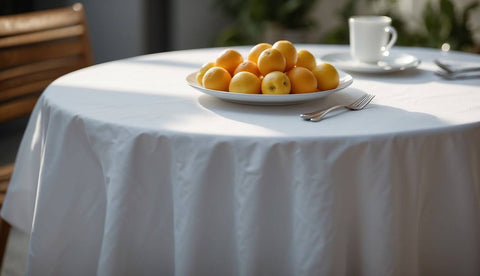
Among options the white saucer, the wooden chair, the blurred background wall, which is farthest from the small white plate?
the blurred background wall

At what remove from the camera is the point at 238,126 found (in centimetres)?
110

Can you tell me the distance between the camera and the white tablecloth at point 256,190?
104cm

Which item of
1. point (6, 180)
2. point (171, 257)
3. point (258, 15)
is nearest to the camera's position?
point (171, 257)

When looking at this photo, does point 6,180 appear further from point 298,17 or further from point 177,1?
point 298,17

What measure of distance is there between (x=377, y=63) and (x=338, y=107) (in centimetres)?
53

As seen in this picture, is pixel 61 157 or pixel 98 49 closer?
pixel 61 157

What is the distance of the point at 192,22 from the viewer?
4.57 meters

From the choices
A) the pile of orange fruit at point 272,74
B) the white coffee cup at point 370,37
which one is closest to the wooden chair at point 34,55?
the pile of orange fruit at point 272,74

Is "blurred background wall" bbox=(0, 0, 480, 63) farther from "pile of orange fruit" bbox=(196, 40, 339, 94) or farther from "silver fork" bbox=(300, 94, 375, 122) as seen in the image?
"silver fork" bbox=(300, 94, 375, 122)

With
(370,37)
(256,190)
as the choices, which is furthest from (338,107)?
(370,37)

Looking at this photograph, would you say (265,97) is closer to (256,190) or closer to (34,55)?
(256,190)

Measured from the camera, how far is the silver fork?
3.71 feet

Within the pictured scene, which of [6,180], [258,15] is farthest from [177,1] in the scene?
[6,180]

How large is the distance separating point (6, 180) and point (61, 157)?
2.10ft
